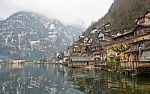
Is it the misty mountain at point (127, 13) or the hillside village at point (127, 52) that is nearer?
the hillside village at point (127, 52)

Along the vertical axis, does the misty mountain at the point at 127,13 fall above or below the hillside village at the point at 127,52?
above

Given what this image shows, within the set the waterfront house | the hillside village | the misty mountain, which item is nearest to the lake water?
the hillside village

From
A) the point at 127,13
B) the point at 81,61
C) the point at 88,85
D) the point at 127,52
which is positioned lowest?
the point at 88,85

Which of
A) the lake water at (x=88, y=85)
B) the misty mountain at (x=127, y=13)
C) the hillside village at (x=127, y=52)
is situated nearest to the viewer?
the lake water at (x=88, y=85)

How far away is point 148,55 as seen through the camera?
6750cm

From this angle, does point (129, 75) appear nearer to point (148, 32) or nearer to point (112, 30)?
point (148, 32)

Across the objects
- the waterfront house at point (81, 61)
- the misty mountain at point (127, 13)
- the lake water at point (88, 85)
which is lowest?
the lake water at point (88, 85)

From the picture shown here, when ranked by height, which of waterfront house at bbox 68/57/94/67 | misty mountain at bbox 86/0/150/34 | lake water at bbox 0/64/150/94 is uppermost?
misty mountain at bbox 86/0/150/34

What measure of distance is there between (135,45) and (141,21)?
1432 inches

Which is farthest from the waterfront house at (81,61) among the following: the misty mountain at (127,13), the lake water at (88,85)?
the lake water at (88,85)

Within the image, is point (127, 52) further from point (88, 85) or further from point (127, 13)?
point (127, 13)

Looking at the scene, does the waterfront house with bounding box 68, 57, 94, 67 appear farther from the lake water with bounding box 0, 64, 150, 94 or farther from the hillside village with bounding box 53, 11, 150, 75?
the lake water with bounding box 0, 64, 150, 94

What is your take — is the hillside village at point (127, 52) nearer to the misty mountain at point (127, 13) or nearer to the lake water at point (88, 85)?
the lake water at point (88, 85)

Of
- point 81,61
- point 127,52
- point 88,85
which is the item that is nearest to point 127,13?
point 81,61
